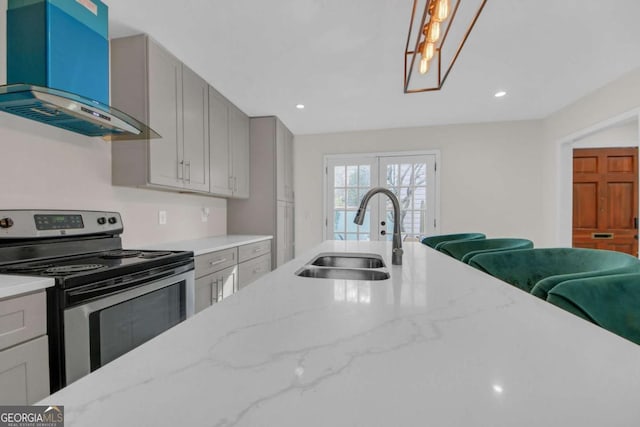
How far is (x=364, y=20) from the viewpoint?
1.87m

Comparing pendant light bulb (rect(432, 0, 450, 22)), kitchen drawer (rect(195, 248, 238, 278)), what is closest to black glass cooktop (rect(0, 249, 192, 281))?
kitchen drawer (rect(195, 248, 238, 278))

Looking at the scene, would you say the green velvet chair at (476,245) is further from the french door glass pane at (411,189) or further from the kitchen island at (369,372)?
the french door glass pane at (411,189)

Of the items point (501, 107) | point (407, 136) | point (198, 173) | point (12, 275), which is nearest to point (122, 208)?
point (198, 173)

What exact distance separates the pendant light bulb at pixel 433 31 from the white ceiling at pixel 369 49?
667mm

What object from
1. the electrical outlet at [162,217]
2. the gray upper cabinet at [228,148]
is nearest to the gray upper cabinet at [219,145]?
the gray upper cabinet at [228,148]

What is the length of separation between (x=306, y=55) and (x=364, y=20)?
56 cm

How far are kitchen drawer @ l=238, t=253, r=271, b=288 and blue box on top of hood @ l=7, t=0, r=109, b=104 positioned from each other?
1777 mm

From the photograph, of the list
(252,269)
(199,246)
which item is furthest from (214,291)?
(252,269)

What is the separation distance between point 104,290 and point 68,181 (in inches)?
36.9

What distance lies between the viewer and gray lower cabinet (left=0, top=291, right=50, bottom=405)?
0.97m

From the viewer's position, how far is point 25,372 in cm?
102

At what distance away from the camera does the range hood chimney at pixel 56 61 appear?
4.43 ft

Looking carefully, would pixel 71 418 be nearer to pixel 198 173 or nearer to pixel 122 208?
pixel 122 208

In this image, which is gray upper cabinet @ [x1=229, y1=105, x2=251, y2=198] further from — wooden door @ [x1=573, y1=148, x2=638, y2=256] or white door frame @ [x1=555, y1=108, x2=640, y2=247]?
wooden door @ [x1=573, y1=148, x2=638, y2=256]
